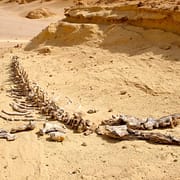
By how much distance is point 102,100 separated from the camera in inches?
217

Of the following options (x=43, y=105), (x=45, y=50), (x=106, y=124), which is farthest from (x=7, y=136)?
(x=45, y=50)

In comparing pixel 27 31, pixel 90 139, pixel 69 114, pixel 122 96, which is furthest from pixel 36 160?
pixel 27 31

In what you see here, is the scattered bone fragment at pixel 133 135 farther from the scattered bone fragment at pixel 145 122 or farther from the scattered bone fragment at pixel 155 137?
the scattered bone fragment at pixel 145 122

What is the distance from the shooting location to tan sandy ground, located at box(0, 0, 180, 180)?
148 inches

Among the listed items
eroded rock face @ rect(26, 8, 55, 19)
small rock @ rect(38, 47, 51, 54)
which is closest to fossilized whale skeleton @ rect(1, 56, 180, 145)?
small rock @ rect(38, 47, 51, 54)

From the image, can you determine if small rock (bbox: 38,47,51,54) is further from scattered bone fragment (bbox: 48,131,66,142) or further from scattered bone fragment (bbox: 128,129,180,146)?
scattered bone fragment (bbox: 128,129,180,146)

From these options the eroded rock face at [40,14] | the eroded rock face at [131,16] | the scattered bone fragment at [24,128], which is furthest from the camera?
the eroded rock face at [40,14]

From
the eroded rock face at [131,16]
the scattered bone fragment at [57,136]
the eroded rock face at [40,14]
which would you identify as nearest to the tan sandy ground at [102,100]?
the scattered bone fragment at [57,136]

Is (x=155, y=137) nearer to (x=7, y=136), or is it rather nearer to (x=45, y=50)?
(x=7, y=136)

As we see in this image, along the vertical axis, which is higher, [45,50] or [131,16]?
[131,16]

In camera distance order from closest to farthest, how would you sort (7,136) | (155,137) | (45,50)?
(155,137), (7,136), (45,50)

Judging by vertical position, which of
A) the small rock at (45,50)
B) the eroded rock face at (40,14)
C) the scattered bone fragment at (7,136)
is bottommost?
the eroded rock face at (40,14)

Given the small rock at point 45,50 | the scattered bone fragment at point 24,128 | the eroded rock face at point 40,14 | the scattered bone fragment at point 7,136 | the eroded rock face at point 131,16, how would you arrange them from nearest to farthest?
the scattered bone fragment at point 7,136 → the scattered bone fragment at point 24,128 → the eroded rock face at point 131,16 → the small rock at point 45,50 → the eroded rock face at point 40,14

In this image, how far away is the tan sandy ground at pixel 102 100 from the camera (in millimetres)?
3762
